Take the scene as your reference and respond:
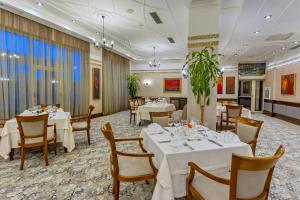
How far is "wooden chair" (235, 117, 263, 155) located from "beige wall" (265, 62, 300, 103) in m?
7.06

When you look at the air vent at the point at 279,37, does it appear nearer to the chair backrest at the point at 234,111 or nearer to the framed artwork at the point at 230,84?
the chair backrest at the point at 234,111

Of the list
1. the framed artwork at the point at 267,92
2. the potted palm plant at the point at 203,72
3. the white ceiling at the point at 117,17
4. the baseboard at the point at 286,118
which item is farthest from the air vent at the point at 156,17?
the framed artwork at the point at 267,92

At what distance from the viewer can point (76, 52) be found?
23.9 feet

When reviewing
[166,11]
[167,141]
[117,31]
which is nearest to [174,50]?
[117,31]

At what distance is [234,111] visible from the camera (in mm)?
5855

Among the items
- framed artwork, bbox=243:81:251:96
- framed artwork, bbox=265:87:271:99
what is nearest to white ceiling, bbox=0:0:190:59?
framed artwork, bbox=265:87:271:99

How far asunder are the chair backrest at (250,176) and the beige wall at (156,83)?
35.9 feet

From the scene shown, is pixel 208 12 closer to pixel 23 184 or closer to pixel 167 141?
pixel 167 141

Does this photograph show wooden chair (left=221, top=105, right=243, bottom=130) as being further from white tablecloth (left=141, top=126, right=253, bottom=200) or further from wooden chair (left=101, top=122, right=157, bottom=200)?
wooden chair (left=101, top=122, right=157, bottom=200)

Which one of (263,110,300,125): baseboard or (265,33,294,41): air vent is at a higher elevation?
(265,33,294,41): air vent

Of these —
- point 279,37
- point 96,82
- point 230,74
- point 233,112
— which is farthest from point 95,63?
point 230,74

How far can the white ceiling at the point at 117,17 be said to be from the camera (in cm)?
476

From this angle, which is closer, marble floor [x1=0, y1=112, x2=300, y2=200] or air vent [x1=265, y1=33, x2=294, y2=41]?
marble floor [x1=0, y1=112, x2=300, y2=200]

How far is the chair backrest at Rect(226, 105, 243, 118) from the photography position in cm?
581
